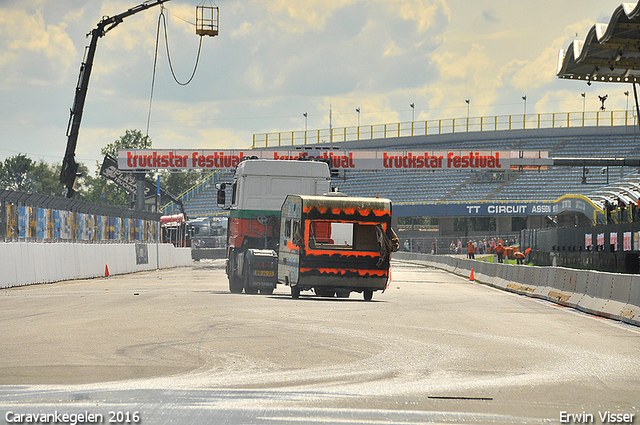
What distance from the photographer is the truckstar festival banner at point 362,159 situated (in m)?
59.5

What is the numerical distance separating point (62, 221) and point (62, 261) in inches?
56.5

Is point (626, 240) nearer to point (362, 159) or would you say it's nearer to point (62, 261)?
point (62, 261)

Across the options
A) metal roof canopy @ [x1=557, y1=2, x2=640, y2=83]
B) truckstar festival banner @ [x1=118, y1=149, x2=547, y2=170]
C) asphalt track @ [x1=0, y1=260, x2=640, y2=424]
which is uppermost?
metal roof canopy @ [x1=557, y1=2, x2=640, y2=83]

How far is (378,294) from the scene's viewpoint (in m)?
24.4

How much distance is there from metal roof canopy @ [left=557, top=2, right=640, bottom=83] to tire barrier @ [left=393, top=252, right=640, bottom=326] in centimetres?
705

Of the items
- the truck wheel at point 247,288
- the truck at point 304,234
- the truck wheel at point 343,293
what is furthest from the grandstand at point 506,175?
the truck wheel at point 343,293

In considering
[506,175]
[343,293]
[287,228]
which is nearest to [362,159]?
[506,175]

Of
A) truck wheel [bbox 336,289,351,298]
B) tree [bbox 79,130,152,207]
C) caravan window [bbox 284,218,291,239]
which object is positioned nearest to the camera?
caravan window [bbox 284,218,291,239]

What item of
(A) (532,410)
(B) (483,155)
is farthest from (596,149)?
(A) (532,410)

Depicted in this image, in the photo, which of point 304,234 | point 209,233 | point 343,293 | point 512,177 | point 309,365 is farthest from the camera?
point 512,177

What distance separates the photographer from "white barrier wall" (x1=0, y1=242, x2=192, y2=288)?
25.3 metres

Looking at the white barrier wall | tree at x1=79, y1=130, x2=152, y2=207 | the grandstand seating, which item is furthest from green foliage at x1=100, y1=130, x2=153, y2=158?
the white barrier wall

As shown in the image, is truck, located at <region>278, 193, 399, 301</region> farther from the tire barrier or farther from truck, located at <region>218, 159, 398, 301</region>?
the tire barrier

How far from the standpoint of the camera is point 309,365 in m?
9.67
